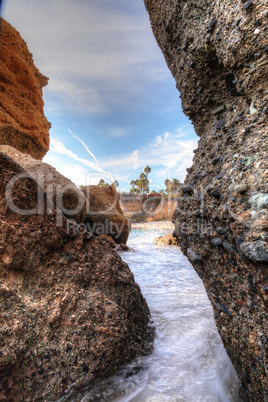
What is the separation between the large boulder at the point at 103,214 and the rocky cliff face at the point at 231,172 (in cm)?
708

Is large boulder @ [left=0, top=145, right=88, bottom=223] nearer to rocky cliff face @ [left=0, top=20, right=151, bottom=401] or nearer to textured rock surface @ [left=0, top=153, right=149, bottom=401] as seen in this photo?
rocky cliff face @ [left=0, top=20, right=151, bottom=401]

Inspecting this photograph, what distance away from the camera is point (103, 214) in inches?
360

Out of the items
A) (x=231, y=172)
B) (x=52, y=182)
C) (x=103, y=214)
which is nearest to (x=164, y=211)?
(x=103, y=214)

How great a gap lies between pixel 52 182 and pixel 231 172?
513 cm

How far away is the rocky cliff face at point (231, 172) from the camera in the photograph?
4.12ft

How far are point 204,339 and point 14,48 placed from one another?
31.1 feet

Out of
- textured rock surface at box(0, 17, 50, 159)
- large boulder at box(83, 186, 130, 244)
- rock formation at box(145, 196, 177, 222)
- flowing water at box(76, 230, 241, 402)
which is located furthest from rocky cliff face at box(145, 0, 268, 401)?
rock formation at box(145, 196, 177, 222)

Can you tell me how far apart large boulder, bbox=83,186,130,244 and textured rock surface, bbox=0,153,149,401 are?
21.4ft

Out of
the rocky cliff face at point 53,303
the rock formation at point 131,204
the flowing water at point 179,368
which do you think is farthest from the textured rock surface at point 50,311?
the rock formation at point 131,204

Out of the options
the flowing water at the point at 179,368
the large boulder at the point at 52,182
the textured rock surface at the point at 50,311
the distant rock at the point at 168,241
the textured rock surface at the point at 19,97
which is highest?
the textured rock surface at the point at 19,97

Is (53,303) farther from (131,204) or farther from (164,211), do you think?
(131,204)

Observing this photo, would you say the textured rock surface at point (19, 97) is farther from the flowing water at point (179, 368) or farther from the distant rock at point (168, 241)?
the distant rock at point (168, 241)

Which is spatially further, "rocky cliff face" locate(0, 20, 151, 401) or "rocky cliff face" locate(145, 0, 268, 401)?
"rocky cliff face" locate(0, 20, 151, 401)

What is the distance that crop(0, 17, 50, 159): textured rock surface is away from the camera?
6.72 m
